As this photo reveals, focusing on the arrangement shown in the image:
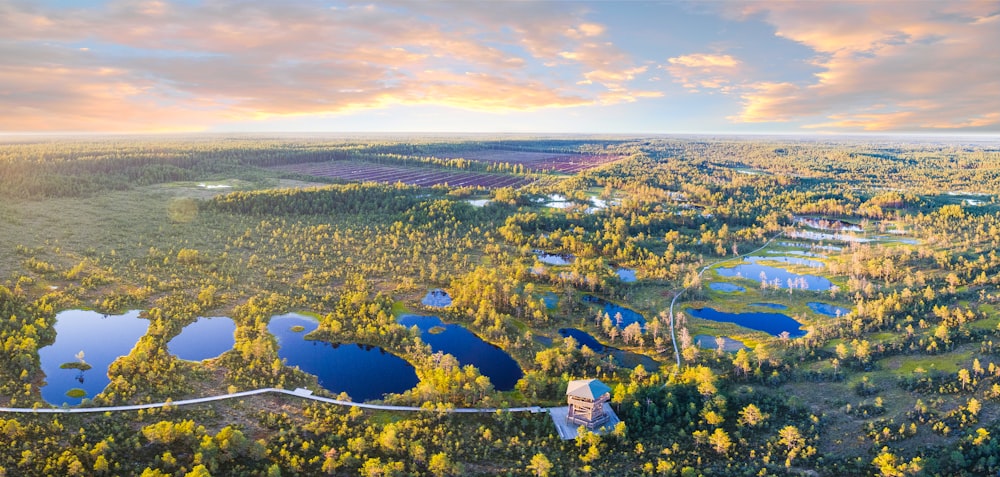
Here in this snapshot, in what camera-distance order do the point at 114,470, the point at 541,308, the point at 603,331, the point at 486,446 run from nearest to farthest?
the point at 114,470
the point at 486,446
the point at 603,331
the point at 541,308

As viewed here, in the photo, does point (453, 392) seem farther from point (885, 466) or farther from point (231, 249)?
point (231, 249)

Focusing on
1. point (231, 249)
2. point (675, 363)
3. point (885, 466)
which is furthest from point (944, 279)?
point (231, 249)

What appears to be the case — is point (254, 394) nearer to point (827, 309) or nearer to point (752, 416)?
point (752, 416)

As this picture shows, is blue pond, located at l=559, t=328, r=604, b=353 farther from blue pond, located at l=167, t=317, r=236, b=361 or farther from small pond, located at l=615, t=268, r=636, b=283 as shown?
blue pond, located at l=167, t=317, r=236, b=361

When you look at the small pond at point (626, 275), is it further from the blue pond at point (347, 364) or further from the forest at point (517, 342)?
the blue pond at point (347, 364)

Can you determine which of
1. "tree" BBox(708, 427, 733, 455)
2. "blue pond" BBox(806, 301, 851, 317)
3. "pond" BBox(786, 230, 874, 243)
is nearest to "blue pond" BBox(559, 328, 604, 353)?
"tree" BBox(708, 427, 733, 455)

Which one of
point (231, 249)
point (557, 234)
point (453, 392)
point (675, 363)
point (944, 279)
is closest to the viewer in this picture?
point (453, 392)

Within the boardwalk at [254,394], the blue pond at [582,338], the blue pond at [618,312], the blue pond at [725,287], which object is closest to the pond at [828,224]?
the blue pond at [725,287]
